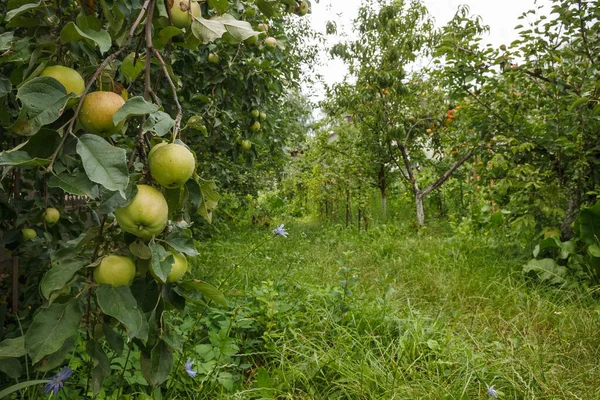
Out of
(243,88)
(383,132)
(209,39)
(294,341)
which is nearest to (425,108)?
(383,132)

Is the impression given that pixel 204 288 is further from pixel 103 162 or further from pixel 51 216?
pixel 51 216

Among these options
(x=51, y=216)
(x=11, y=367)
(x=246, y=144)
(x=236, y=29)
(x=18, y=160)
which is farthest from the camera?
(x=246, y=144)

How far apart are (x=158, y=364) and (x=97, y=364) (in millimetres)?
93

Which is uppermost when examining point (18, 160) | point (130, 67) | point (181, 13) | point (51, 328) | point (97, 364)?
point (181, 13)

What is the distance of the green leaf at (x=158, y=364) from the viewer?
67 cm

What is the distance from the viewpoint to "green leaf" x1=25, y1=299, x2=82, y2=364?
0.54 m

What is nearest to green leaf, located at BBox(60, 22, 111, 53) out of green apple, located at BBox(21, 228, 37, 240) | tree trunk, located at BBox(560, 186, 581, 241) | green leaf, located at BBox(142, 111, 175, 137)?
green leaf, located at BBox(142, 111, 175, 137)

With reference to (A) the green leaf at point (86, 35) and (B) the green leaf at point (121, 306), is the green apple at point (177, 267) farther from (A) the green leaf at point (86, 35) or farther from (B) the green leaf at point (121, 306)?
(A) the green leaf at point (86, 35)

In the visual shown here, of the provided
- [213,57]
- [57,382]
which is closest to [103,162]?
[57,382]

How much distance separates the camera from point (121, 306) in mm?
562

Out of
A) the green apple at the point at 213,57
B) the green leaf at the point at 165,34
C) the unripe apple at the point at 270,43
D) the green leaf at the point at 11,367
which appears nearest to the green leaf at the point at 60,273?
the green leaf at the point at 165,34

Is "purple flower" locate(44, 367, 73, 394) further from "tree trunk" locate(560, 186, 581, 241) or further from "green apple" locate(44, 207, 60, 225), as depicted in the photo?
"tree trunk" locate(560, 186, 581, 241)

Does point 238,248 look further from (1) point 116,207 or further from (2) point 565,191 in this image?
(1) point 116,207

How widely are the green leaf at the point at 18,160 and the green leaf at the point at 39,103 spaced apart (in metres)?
0.03
